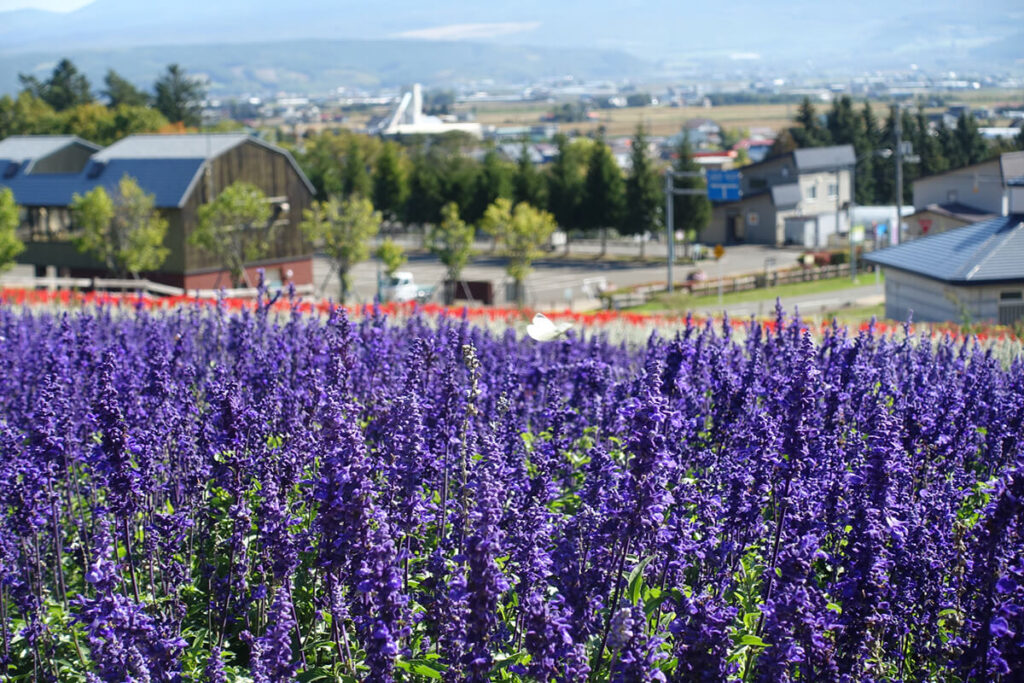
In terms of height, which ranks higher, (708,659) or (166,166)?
(166,166)

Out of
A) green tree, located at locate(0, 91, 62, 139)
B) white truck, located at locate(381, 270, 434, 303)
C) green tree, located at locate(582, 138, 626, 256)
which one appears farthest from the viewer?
green tree, located at locate(0, 91, 62, 139)

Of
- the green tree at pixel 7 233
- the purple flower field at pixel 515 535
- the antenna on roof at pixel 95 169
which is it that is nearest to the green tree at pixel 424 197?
the antenna on roof at pixel 95 169

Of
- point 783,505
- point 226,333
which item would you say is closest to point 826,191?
point 226,333

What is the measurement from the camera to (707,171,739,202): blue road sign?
5300cm

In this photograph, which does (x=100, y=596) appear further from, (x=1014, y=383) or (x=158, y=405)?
(x=1014, y=383)

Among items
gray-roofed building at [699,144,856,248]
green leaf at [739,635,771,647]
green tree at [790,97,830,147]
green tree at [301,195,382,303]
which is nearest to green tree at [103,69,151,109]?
green tree at [790,97,830,147]

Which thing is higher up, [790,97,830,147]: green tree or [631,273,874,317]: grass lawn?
[790,97,830,147]: green tree

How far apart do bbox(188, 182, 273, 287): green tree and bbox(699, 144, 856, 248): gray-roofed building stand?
131 ft

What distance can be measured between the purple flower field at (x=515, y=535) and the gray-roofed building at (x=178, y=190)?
3906 centimetres

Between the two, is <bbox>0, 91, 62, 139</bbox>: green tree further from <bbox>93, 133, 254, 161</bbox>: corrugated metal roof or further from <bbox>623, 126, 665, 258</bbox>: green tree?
<bbox>623, 126, 665, 258</bbox>: green tree

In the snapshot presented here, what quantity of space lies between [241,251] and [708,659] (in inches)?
1734

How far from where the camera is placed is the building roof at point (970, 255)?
24875 millimetres

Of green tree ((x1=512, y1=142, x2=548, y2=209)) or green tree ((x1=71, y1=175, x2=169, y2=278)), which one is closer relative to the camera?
green tree ((x1=71, y1=175, x2=169, y2=278))

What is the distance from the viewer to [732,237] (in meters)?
77.6
